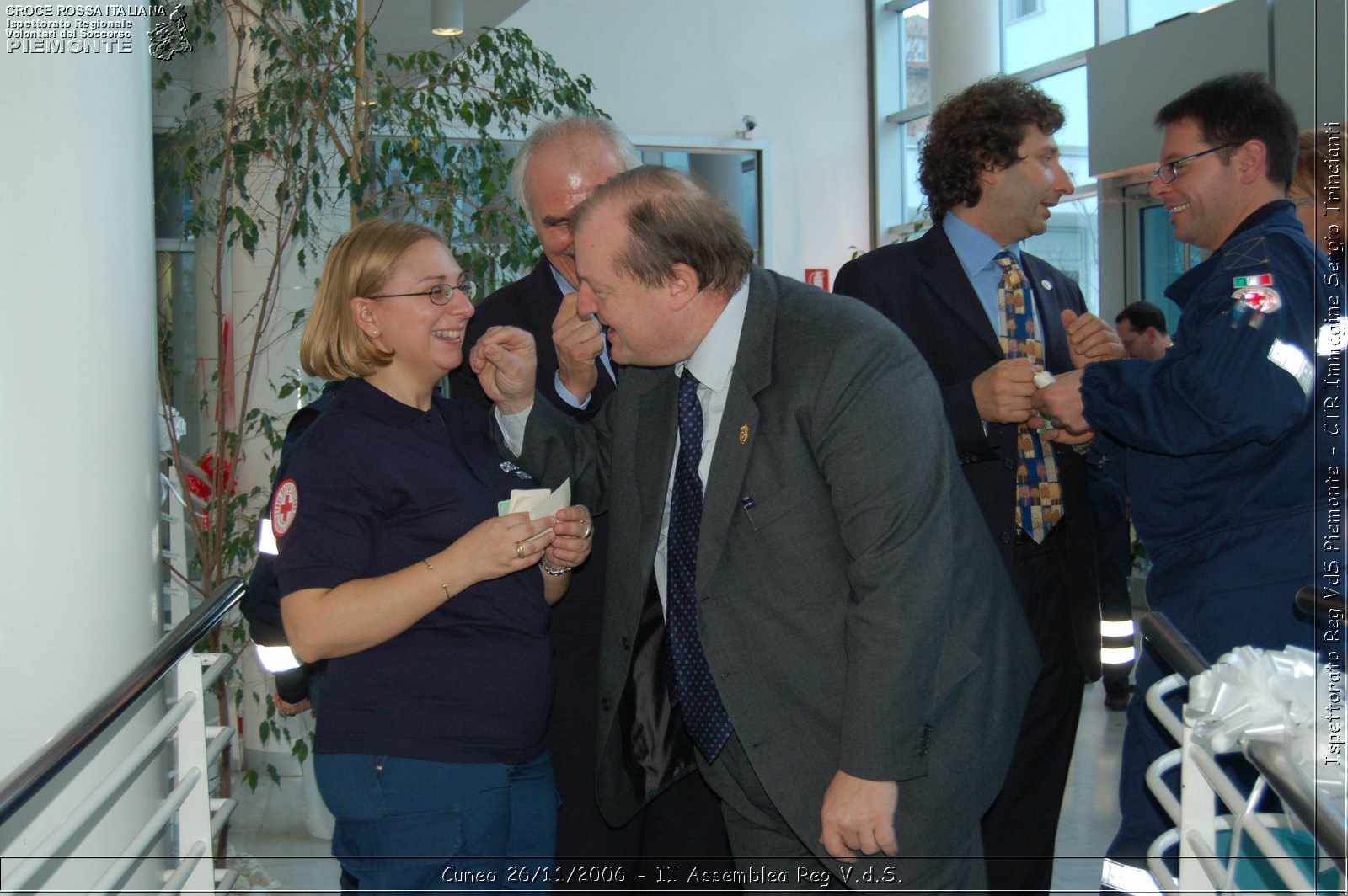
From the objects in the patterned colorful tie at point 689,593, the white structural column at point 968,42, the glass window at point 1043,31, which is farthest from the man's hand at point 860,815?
the glass window at point 1043,31

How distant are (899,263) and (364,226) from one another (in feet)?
4.38

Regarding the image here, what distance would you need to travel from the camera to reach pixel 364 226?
7.18 ft

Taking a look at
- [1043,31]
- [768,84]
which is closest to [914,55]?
[768,84]

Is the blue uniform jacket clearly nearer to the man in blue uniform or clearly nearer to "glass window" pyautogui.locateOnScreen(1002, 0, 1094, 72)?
the man in blue uniform

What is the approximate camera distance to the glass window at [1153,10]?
9445 millimetres

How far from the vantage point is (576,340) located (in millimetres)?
→ 2389

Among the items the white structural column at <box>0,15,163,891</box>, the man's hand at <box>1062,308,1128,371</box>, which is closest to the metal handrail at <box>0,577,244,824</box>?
the white structural column at <box>0,15,163,891</box>

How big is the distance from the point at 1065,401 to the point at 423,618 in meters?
1.46

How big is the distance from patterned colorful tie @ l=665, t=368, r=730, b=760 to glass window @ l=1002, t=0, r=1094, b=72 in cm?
935

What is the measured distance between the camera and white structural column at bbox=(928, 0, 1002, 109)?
9.36 m

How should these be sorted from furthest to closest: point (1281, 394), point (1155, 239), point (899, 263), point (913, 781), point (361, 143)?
point (1155, 239) → point (361, 143) → point (899, 263) → point (1281, 394) → point (913, 781)

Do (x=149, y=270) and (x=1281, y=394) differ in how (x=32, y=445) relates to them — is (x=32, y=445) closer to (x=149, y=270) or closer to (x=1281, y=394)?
Result: (x=149, y=270)

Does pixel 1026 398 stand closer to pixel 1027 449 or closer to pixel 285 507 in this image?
pixel 1027 449

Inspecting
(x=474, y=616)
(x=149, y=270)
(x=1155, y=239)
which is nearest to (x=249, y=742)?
(x=149, y=270)
